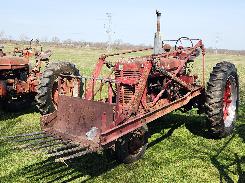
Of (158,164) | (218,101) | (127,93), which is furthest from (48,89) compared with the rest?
(218,101)

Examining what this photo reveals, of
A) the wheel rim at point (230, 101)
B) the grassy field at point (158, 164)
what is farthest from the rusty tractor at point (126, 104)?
the grassy field at point (158, 164)

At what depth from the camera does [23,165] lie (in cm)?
641

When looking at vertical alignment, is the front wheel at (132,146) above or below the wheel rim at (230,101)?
below

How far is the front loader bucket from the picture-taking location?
227 inches

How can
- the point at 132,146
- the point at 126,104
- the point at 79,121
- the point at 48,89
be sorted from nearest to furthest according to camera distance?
1. the point at 79,121
2. the point at 132,146
3. the point at 126,104
4. the point at 48,89

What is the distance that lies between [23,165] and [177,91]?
3.72 metres

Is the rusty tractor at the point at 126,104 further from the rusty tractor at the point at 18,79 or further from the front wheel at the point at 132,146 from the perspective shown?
the rusty tractor at the point at 18,79

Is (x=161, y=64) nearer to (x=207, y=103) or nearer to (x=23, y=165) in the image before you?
(x=207, y=103)

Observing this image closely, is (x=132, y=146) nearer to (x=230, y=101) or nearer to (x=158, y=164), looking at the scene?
(x=158, y=164)

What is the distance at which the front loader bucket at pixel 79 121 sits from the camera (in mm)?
5758

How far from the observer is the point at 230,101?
28.7 ft

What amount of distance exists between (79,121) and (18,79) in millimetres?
4560

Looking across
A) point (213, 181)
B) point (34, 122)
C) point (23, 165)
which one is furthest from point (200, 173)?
point (34, 122)

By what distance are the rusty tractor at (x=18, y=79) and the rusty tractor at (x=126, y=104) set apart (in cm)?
143
